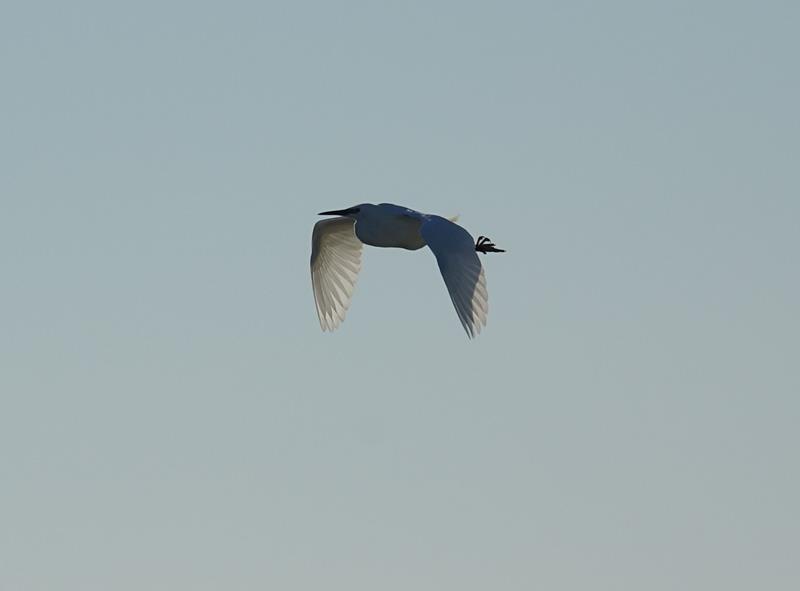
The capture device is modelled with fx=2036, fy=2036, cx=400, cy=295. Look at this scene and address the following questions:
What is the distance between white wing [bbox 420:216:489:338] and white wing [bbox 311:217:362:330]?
860cm

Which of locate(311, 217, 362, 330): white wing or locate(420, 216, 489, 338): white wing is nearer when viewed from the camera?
locate(420, 216, 489, 338): white wing

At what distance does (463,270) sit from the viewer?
3850cm

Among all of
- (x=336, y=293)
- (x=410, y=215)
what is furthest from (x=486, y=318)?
(x=336, y=293)

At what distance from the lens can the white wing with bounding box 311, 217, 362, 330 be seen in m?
48.6

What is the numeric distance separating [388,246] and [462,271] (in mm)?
5054

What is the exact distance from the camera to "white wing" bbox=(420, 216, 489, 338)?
37.6 meters

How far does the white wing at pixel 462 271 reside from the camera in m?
37.6

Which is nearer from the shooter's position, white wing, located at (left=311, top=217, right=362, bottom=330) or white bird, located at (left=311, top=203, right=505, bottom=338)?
white bird, located at (left=311, top=203, right=505, bottom=338)

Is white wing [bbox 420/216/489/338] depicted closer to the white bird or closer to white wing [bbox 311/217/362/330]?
the white bird

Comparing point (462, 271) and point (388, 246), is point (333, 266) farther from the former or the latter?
point (462, 271)

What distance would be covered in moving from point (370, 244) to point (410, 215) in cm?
150

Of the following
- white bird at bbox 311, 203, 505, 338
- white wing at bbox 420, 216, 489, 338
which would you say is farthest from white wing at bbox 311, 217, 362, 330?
white wing at bbox 420, 216, 489, 338

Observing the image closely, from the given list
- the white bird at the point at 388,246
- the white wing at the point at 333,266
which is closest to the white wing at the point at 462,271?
the white bird at the point at 388,246

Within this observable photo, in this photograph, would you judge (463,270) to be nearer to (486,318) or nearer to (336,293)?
(486,318)
